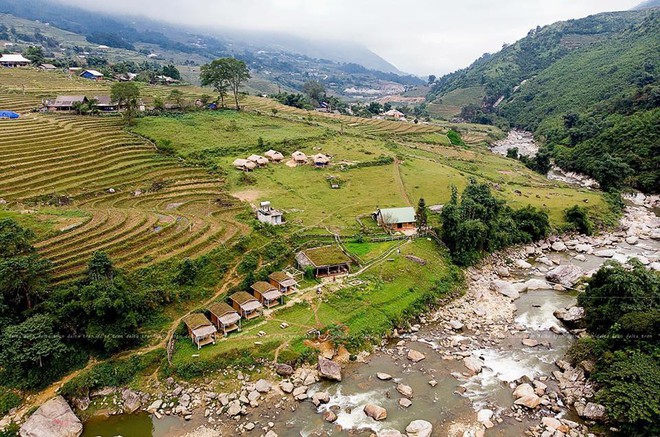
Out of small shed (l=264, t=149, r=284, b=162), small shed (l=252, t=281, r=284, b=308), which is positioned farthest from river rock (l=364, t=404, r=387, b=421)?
Answer: small shed (l=264, t=149, r=284, b=162)

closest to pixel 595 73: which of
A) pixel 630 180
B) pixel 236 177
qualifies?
pixel 630 180

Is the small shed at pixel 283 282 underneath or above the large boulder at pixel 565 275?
underneath

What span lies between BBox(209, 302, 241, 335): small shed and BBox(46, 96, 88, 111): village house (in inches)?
2105

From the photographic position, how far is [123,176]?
160ft

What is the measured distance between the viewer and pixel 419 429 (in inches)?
980

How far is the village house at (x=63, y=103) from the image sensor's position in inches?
2635

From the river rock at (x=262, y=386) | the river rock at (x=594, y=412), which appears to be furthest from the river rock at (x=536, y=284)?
the river rock at (x=262, y=386)

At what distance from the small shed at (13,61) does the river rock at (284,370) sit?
104m

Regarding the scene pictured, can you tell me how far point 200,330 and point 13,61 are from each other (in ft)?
333

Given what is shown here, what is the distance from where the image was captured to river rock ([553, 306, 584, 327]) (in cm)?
3554

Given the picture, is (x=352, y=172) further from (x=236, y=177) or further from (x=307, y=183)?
(x=236, y=177)

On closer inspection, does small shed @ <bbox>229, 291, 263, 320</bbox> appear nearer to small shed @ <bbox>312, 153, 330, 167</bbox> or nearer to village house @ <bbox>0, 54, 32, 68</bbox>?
small shed @ <bbox>312, 153, 330, 167</bbox>

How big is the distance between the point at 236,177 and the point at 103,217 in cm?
1852

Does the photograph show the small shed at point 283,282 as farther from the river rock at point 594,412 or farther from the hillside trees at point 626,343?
the hillside trees at point 626,343
